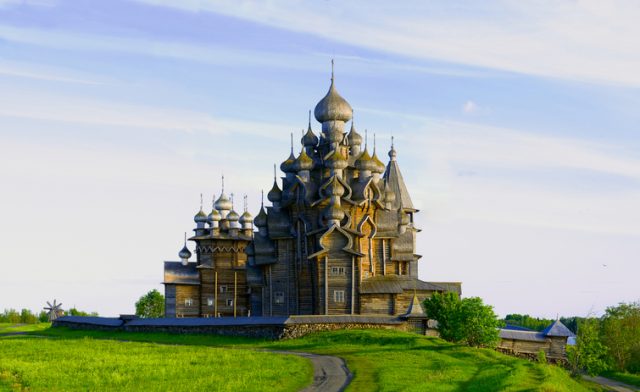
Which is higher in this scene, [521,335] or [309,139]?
[309,139]

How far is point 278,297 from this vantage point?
204 feet

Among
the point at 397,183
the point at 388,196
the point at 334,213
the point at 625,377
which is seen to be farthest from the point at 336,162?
the point at 625,377

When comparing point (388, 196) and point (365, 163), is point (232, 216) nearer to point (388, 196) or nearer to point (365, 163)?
point (388, 196)

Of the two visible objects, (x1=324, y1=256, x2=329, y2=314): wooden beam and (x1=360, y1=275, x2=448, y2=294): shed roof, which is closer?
(x1=324, y1=256, x2=329, y2=314): wooden beam

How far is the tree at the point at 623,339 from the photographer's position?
6673 cm

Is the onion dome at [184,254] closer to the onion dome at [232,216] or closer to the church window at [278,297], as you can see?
the onion dome at [232,216]

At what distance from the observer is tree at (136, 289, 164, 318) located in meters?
98.8

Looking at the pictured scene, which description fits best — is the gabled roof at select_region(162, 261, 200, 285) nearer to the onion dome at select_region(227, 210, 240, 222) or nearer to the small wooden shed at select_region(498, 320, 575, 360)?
the onion dome at select_region(227, 210, 240, 222)

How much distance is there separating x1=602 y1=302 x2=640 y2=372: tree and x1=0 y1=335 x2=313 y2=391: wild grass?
119 feet

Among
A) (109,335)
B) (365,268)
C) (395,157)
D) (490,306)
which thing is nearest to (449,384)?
(490,306)

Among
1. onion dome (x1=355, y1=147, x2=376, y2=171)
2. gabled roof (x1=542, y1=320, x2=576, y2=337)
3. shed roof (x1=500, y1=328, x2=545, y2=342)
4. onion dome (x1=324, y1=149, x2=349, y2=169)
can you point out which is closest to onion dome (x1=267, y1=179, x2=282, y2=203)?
onion dome (x1=324, y1=149, x2=349, y2=169)

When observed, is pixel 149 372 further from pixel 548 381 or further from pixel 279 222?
pixel 279 222

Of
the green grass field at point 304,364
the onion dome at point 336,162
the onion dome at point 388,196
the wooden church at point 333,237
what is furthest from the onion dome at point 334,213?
the green grass field at point 304,364

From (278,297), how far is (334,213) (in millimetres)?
8015
